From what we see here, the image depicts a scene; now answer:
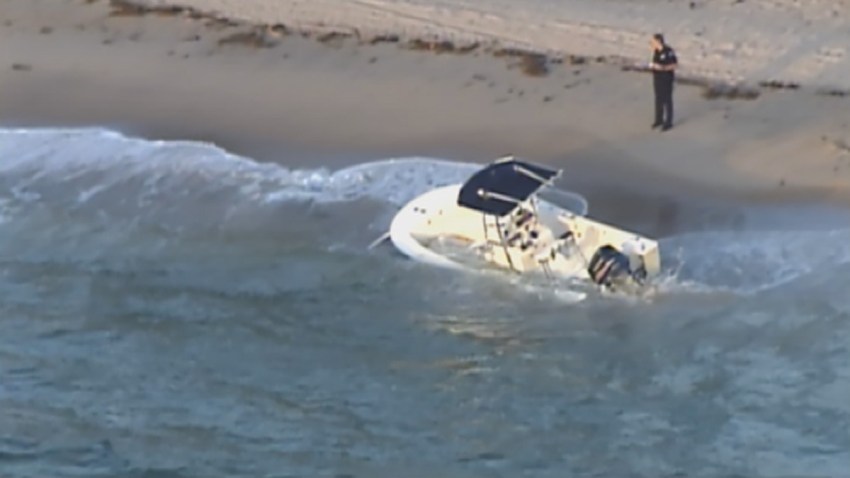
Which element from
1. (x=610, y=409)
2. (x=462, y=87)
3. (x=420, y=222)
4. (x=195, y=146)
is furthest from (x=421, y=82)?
(x=610, y=409)

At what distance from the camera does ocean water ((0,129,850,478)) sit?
54.1ft

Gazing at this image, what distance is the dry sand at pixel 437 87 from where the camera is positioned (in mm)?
21688

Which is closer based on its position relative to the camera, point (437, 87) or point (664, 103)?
point (664, 103)

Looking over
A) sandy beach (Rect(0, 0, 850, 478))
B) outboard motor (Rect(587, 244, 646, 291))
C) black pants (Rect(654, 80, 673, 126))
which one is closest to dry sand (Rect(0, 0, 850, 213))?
sandy beach (Rect(0, 0, 850, 478))

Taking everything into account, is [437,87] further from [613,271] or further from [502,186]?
[613,271]

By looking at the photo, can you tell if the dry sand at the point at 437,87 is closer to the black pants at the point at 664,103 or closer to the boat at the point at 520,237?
the black pants at the point at 664,103

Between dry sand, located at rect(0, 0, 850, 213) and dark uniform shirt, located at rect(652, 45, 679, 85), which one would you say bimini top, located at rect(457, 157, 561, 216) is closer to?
dry sand, located at rect(0, 0, 850, 213)

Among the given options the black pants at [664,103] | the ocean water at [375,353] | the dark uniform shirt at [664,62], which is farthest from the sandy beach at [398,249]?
the dark uniform shirt at [664,62]

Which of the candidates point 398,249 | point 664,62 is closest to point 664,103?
point 664,62

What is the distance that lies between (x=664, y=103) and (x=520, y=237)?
396 cm

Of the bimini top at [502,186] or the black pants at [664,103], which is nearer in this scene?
the bimini top at [502,186]

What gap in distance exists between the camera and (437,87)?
24.1 metres

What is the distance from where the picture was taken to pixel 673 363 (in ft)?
57.3

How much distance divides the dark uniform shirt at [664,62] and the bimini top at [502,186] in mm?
2964
